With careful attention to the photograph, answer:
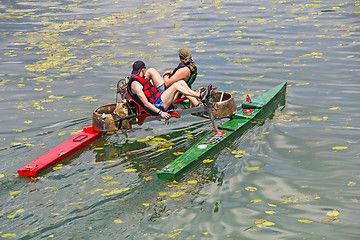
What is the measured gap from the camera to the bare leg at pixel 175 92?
947 centimetres

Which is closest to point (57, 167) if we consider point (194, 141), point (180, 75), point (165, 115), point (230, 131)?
point (165, 115)

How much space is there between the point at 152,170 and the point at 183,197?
1.22 meters

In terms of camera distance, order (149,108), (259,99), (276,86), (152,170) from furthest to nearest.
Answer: (276,86)
(259,99)
(149,108)
(152,170)

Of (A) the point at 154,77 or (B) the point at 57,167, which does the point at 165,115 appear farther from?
(B) the point at 57,167

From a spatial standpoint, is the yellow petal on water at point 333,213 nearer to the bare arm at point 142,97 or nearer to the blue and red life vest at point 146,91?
the bare arm at point 142,97

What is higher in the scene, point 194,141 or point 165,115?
point 165,115

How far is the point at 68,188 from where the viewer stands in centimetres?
774

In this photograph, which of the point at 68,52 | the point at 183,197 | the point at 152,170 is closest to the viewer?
the point at 183,197

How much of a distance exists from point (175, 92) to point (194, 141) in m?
1.04

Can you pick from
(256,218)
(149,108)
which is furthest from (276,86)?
(256,218)

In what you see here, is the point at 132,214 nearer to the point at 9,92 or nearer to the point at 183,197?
the point at 183,197

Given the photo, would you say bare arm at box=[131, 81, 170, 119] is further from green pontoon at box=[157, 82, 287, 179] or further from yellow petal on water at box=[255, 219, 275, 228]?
yellow petal on water at box=[255, 219, 275, 228]

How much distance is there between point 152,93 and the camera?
9508 mm

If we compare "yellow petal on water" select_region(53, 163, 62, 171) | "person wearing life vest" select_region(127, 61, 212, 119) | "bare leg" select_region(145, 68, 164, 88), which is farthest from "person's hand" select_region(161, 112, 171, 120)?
"yellow petal on water" select_region(53, 163, 62, 171)
